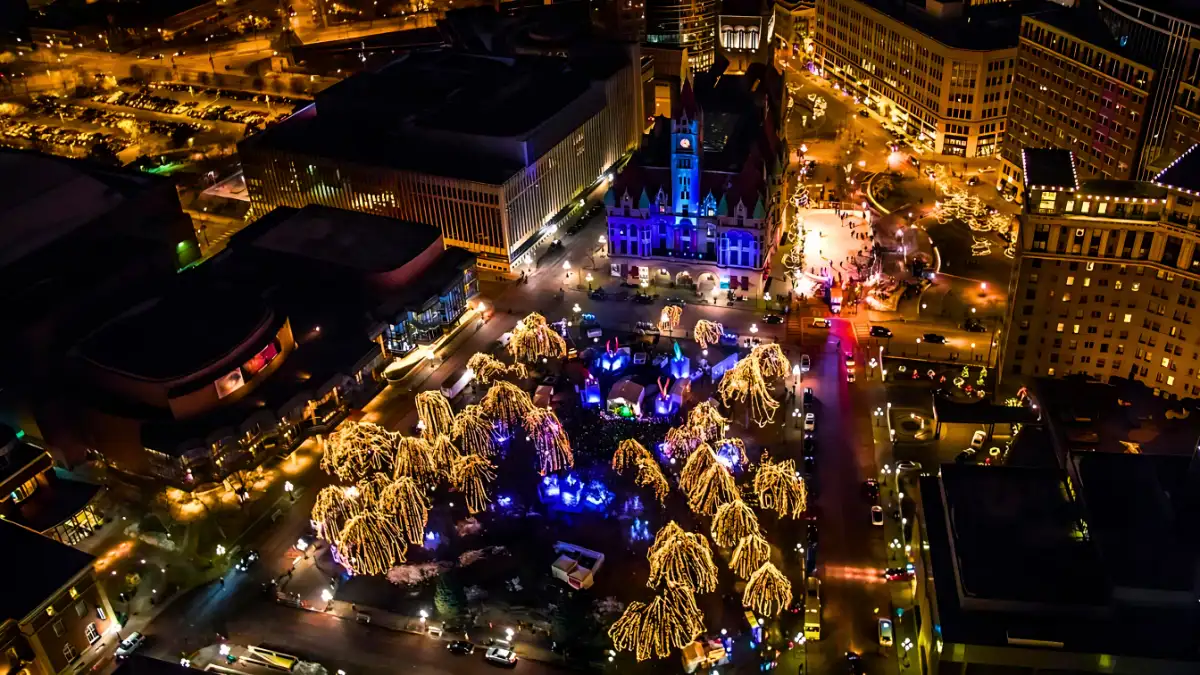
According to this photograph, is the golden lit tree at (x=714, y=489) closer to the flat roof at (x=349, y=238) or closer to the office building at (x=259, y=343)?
the office building at (x=259, y=343)

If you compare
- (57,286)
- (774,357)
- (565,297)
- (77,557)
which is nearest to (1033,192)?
(774,357)

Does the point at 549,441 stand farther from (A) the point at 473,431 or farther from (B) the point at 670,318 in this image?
(B) the point at 670,318

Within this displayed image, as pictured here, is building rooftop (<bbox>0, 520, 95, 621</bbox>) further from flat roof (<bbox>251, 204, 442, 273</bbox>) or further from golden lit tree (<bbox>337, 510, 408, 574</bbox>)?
flat roof (<bbox>251, 204, 442, 273</bbox>)

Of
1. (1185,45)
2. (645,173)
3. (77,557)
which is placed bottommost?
(77,557)

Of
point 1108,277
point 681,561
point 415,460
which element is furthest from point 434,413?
point 1108,277

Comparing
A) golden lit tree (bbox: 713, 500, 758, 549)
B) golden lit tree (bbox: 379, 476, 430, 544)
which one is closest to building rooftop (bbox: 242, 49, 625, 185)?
golden lit tree (bbox: 379, 476, 430, 544)

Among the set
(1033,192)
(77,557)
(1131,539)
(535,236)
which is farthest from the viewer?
(535,236)

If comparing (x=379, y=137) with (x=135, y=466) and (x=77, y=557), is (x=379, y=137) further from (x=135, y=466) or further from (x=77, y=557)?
(x=77, y=557)
